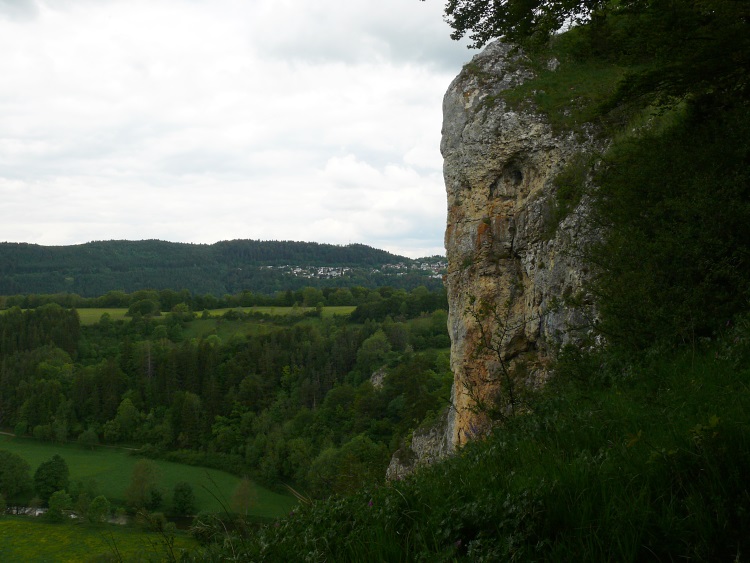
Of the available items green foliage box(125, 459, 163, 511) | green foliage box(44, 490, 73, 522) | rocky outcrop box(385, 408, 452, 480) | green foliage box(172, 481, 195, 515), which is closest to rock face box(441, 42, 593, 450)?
rocky outcrop box(385, 408, 452, 480)

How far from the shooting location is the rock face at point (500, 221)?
13766 millimetres

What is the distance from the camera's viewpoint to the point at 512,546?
246cm

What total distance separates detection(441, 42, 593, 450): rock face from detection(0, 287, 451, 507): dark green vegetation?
31.3 m

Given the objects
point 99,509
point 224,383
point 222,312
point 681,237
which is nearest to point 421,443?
point 681,237

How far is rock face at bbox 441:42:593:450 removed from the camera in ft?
45.2

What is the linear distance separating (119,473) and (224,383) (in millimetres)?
27608

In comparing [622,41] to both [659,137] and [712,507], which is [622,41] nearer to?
[659,137]

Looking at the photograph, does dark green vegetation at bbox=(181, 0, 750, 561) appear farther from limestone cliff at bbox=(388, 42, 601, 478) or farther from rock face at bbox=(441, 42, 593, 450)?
rock face at bbox=(441, 42, 593, 450)

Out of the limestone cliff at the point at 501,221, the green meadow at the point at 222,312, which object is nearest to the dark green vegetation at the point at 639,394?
the limestone cliff at the point at 501,221

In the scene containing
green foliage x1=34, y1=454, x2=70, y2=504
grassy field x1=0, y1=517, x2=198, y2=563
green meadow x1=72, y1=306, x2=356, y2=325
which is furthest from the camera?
green meadow x1=72, y1=306, x2=356, y2=325

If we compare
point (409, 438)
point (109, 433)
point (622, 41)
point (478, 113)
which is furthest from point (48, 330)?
point (622, 41)

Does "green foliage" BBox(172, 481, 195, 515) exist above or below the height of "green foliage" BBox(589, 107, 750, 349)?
below

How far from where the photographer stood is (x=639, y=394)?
458cm

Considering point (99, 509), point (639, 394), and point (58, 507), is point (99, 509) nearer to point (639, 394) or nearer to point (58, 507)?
point (58, 507)
